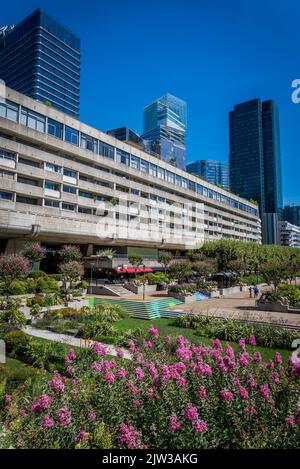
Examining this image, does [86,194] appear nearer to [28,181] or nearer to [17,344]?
[28,181]

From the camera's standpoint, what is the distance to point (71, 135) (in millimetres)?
46188

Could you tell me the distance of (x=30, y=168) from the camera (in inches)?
1566

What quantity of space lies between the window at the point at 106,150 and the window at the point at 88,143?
42.6 inches

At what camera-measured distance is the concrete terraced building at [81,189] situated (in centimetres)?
3809

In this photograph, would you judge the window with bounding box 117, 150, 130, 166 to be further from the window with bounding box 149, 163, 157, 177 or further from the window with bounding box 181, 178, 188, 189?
the window with bounding box 181, 178, 188, 189

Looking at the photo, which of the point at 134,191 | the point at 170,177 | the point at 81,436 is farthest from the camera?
Result: the point at 170,177

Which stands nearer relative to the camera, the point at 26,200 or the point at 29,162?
the point at 26,200

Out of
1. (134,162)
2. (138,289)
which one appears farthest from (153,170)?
(138,289)

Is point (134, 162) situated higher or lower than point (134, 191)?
higher

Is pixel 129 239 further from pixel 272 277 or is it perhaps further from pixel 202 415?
pixel 202 415

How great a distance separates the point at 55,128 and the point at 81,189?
30.0 feet

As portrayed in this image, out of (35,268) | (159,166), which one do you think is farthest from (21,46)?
(35,268)

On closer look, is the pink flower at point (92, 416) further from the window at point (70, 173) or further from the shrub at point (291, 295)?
the window at point (70, 173)

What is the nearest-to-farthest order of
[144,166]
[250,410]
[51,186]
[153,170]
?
[250,410], [51,186], [144,166], [153,170]
